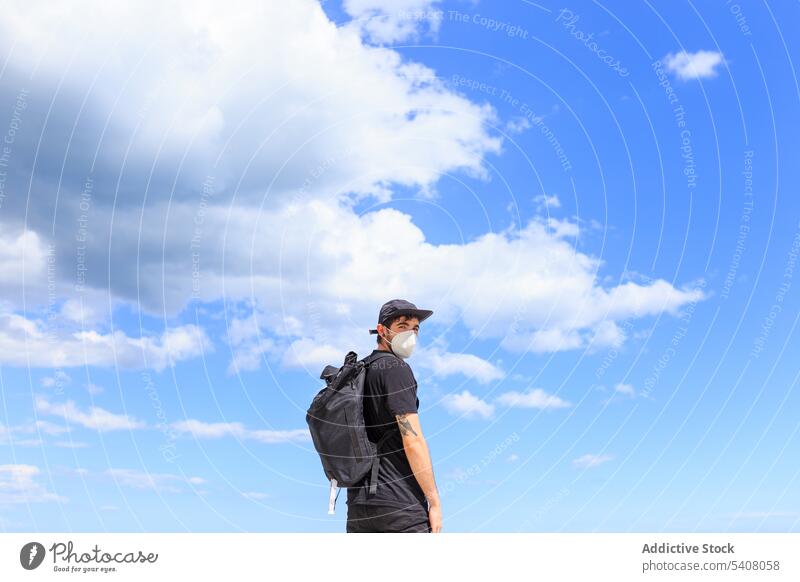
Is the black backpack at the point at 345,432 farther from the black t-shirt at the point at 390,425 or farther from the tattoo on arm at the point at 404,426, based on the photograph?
the tattoo on arm at the point at 404,426

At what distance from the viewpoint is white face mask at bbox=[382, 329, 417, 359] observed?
1229cm

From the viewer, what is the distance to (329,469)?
1164 cm

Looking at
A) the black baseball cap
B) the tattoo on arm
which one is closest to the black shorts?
the tattoo on arm

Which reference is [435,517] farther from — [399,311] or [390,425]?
[399,311]

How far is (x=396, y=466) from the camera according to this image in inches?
446
